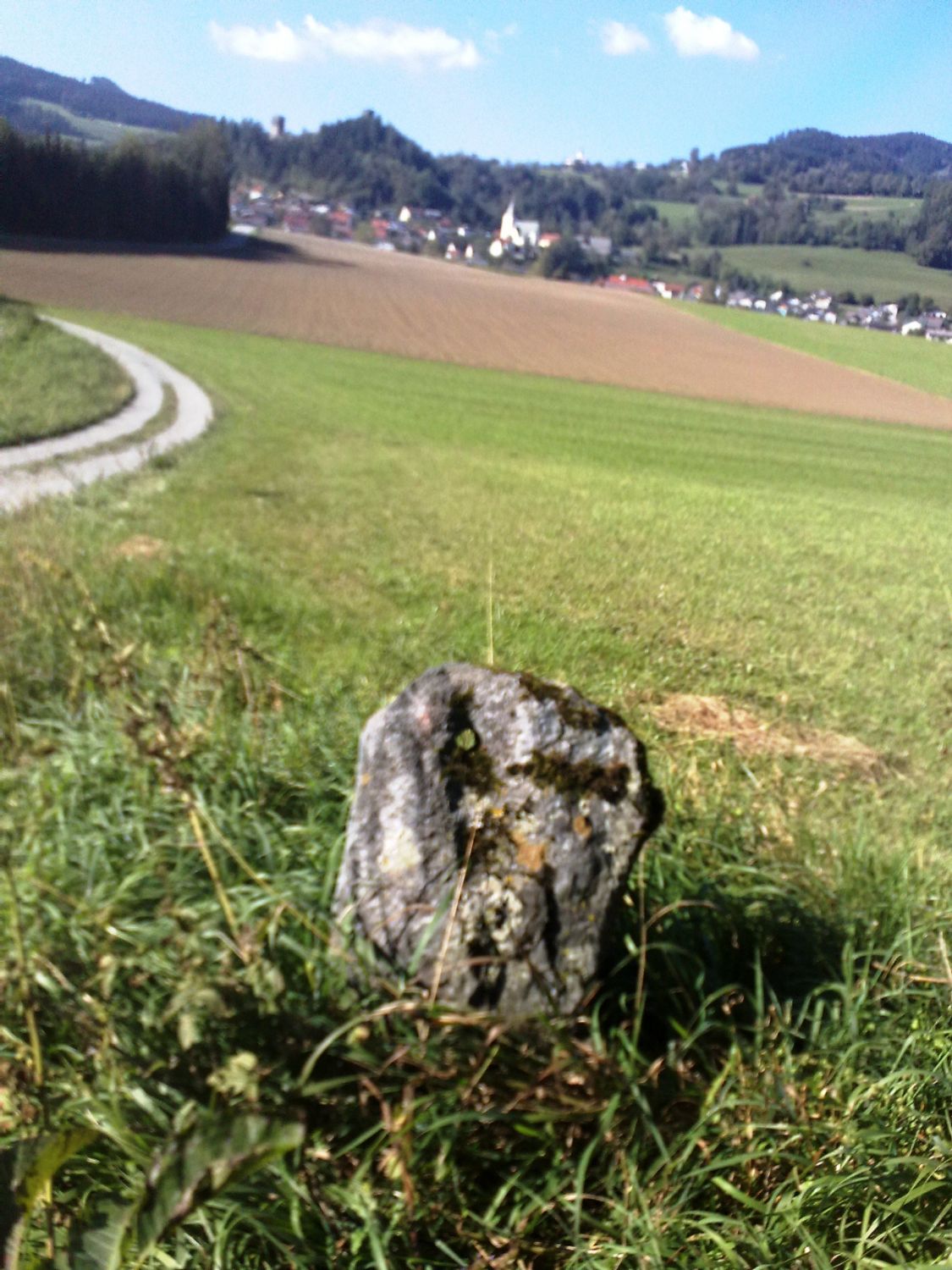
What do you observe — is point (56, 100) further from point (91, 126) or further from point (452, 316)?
point (452, 316)

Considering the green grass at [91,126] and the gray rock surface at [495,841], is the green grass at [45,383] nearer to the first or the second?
the green grass at [91,126]

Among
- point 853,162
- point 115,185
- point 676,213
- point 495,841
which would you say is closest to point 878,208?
point 853,162

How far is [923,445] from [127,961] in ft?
30.3

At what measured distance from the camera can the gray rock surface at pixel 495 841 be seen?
208cm

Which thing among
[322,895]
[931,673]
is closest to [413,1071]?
[322,895]

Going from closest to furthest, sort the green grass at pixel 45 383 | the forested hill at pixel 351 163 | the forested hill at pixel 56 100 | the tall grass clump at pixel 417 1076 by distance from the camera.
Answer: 1. the tall grass clump at pixel 417 1076
2. the forested hill at pixel 56 100
3. the green grass at pixel 45 383
4. the forested hill at pixel 351 163

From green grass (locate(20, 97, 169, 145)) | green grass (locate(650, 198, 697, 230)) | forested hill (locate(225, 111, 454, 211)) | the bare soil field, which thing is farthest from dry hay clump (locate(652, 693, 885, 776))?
forested hill (locate(225, 111, 454, 211))

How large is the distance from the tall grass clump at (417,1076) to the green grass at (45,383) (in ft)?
18.8

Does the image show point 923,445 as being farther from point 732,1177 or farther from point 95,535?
point 732,1177

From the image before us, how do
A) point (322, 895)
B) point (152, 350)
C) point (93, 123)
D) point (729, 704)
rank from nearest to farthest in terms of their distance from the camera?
point (322, 895) → point (729, 704) → point (93, 123) → point (152, 350)

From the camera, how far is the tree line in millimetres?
6957

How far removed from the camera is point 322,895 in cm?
233

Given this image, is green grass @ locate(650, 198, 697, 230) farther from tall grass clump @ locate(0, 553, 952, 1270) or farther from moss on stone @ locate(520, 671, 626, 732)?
tall grass clump @ locate(0, 553, 952, 1270)

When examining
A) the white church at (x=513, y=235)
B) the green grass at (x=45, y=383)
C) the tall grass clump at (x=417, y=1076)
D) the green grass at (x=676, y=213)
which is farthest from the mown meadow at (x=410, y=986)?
the white church at (x=513, y=235)
